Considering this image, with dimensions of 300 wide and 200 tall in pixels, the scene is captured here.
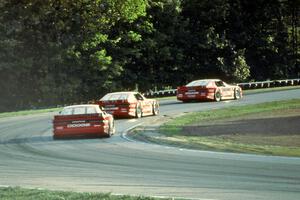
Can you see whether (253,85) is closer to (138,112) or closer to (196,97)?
(196,97)

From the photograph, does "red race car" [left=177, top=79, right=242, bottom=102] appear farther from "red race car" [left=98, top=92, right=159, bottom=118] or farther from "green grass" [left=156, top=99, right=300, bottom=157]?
"red race car" [left=98, top=92, right=159, bottom=118]

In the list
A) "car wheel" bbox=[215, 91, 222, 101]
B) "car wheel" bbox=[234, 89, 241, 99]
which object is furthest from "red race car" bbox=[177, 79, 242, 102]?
"car wheel" bbox=[234, 89, 241, 99]

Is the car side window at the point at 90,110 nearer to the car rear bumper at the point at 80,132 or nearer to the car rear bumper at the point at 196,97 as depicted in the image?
the car rear bumper at the point at 80,132

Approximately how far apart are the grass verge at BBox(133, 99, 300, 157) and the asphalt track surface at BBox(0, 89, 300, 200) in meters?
1.01

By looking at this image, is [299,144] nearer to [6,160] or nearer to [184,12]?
[6,160]

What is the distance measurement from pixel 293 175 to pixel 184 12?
193 ft

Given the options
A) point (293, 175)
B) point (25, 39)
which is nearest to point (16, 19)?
point (25, 39)

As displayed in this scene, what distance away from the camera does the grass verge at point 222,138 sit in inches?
774

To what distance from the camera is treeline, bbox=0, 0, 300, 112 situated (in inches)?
2146

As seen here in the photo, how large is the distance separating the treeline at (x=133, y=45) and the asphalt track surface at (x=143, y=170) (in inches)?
1233

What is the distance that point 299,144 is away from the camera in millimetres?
21188

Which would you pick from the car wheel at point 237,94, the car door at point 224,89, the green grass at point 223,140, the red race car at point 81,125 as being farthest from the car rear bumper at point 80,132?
the car wheel at point 237,94

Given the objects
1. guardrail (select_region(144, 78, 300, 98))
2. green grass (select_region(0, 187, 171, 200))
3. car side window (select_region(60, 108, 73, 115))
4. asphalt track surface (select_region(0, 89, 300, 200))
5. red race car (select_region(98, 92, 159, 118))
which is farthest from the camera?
guardrail (select_region(144, 78, 300, 98))

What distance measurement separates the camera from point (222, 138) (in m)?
23.2
